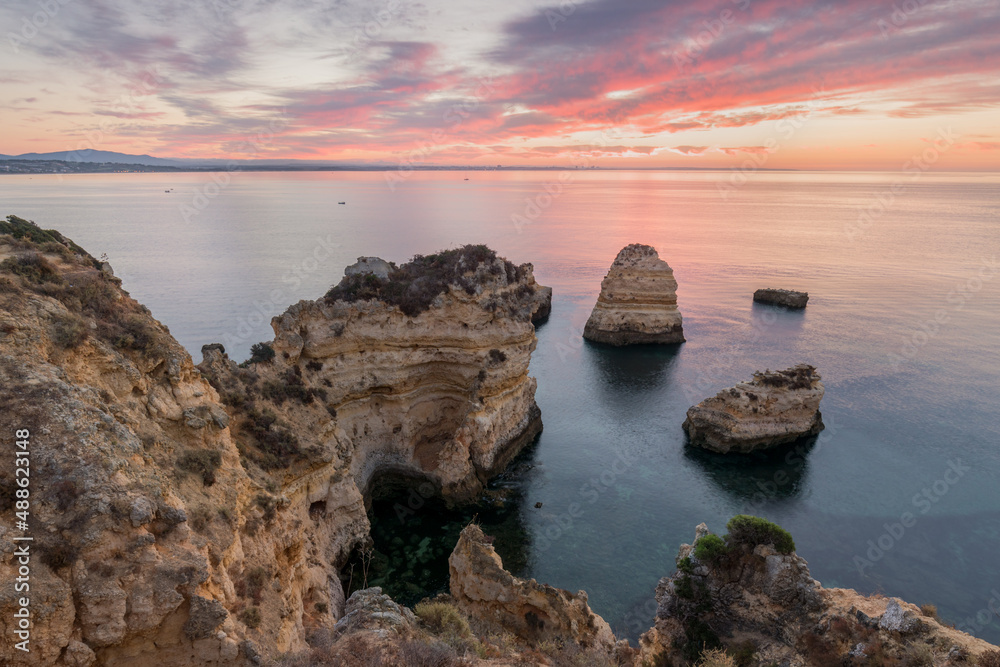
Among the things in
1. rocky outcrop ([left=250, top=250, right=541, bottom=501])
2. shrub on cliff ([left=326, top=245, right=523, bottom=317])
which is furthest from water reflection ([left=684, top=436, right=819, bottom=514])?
shrub on cliff ([left=326, top=245, right=523, bottom=317])

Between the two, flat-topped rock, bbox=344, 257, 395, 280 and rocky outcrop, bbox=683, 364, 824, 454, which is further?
rocky outcrop, bbox=683, 364, 824, 454

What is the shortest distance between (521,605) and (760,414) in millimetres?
26207

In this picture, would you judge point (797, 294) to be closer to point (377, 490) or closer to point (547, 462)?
point (547, 462)

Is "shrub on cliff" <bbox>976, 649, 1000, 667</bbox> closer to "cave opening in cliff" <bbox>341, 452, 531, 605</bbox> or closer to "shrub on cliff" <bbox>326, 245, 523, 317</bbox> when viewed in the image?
"cave opening in cliff" <bbox>341, 452, 531, 605</bbox>

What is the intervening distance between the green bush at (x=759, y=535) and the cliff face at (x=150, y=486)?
1401cm

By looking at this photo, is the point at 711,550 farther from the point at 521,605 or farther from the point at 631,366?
the point at 631,366

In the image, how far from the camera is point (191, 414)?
14.3m

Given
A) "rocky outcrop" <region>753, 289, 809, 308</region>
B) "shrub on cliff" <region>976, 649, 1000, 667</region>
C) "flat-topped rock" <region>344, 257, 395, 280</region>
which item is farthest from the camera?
"rocky outcrop" <region>753, 289, 809, 308</region>

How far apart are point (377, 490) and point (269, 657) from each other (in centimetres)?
2048

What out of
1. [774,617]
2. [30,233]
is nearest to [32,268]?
[30,233]

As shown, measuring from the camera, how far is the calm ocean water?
86.2ft

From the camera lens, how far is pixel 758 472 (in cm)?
3453

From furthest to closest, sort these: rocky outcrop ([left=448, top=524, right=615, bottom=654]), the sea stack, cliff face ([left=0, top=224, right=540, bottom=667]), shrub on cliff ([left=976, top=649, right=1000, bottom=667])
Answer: the sea stack → rocky outcrop ([left=448, top=524, right=615, bottom=654]) → shrub on cliff ([left=976, top=649, right=1000, bottom=667]) → cliff face ([left=0, top=224, right=540, bottom=667])

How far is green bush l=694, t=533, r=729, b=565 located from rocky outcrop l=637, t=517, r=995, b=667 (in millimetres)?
33
